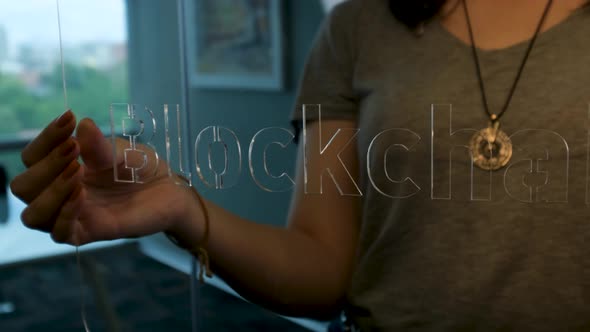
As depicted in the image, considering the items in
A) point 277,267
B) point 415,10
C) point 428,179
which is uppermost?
point 415,10

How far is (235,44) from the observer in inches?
20.0

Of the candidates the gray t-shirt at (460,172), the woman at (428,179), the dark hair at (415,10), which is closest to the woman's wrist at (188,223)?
the woman at (428,179)

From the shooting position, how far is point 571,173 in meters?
0.37

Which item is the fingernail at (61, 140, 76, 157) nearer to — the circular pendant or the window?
the window

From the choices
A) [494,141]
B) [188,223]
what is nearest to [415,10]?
[494,141]

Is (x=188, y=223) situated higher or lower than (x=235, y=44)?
lower

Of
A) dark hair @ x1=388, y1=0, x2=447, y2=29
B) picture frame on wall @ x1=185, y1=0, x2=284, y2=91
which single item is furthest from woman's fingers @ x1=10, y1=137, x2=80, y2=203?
dark hair @ x1=388, y1=0, x2=447, y2=29

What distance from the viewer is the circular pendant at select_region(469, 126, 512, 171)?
1.27 feet

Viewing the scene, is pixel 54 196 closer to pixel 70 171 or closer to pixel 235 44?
pixel 70 171

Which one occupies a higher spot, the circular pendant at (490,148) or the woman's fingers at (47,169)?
the circular pendant at (490,148)

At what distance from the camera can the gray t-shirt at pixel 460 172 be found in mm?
380

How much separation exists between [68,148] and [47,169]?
0.07ft

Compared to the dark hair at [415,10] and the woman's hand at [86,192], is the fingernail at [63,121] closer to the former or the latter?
the woman's hand at [86,192]

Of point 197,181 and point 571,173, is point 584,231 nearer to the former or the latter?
point 571,173
